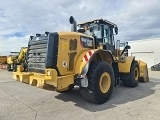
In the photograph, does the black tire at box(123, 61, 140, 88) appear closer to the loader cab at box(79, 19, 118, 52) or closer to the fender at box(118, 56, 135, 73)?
the fender at box(118, 56, 135, 73)

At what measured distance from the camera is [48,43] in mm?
5508

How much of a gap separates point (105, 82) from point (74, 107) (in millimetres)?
1331

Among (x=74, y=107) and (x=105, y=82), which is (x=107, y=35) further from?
(x=74, y=107)

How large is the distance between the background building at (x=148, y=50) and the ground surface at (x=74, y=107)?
65.4 ft

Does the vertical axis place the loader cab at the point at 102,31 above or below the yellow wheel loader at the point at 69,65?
above

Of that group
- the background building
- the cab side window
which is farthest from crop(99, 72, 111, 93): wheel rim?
the background building

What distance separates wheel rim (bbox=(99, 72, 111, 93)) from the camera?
6.08 m

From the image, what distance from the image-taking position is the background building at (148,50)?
25.6 meters

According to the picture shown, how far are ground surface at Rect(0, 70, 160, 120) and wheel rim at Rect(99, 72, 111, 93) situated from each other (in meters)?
0.45

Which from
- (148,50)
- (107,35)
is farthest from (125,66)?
(148,50)

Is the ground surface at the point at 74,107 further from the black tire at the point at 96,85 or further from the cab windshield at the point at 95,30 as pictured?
the cab windshield at the point at 95,30

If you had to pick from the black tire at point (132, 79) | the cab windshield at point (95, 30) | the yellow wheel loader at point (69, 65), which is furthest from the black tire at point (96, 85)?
the black tire at point (132, 79)

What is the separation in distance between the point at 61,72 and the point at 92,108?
138cm

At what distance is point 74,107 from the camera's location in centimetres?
575
